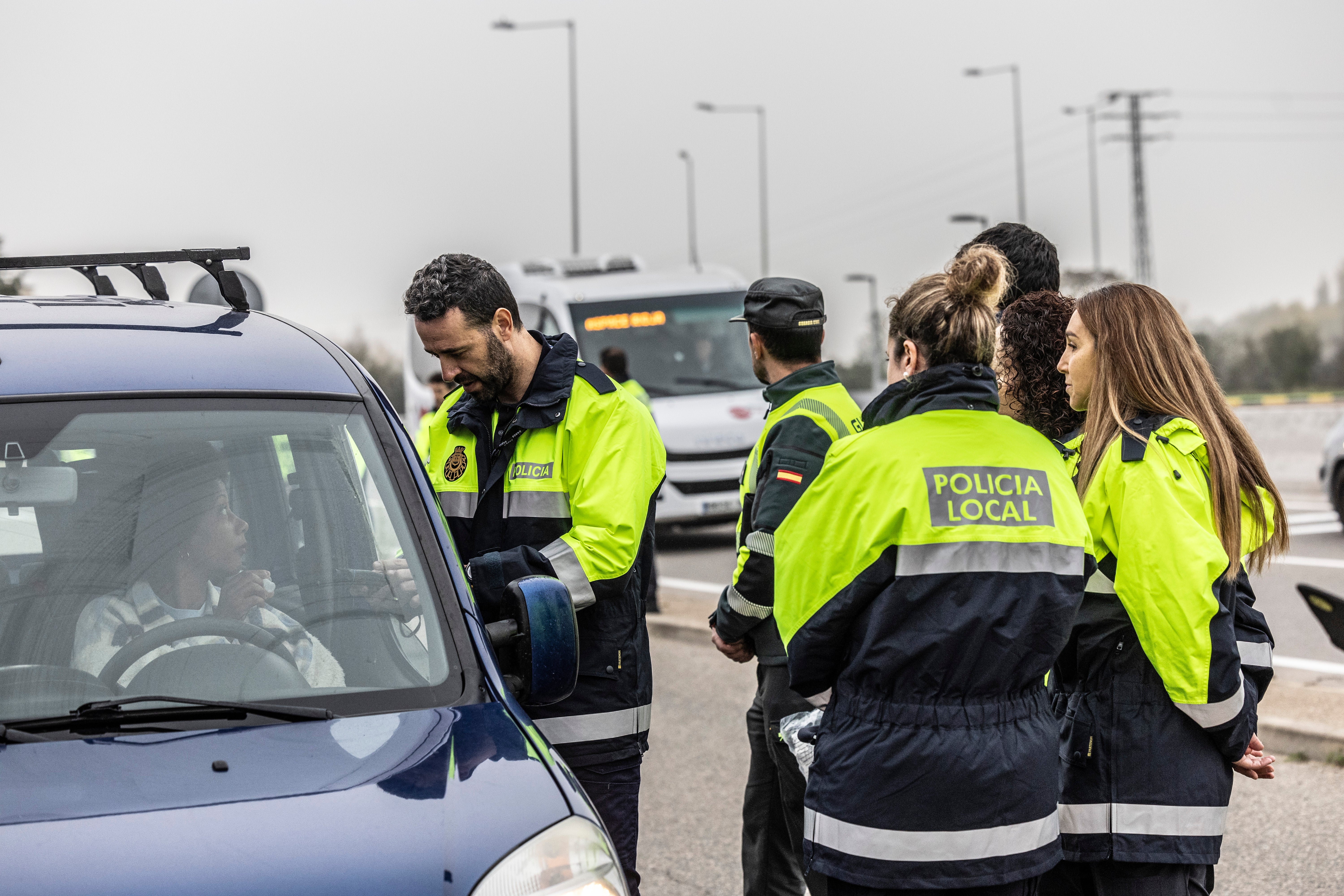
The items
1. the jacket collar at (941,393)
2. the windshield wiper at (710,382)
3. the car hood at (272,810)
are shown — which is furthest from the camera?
the windshield wiper at (710,382)

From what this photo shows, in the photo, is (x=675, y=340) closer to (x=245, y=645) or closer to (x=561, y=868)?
(x=245, y=645)

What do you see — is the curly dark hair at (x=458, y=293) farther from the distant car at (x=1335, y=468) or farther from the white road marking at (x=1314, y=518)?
the white road marking at (x=1314, y=518)

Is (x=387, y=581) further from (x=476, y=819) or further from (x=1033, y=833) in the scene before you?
(x=1033, y=833)

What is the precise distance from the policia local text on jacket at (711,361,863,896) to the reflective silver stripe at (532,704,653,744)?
14.0 inches

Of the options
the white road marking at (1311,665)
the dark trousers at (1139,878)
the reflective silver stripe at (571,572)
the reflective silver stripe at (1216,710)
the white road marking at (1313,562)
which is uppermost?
the reflective silver stripe at (571,572)

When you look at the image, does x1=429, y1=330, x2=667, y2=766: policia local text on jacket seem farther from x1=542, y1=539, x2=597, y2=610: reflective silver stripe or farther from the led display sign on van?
the led display sign on van

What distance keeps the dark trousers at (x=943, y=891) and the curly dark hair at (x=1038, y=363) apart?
3.62 feet

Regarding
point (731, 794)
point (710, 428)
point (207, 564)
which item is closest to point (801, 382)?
point (207, 564)

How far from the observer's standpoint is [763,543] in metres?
3.63

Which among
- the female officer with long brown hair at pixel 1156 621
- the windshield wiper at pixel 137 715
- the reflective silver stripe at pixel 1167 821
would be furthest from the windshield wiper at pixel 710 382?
the windshield wiper at pixel 137 715

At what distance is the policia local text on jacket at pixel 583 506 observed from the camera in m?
3.56

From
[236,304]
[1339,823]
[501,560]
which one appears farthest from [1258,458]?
[1339,823]

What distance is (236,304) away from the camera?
3.50 meters

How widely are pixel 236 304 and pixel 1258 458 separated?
2.38 metres
